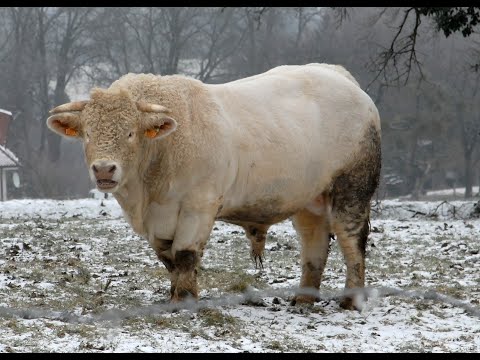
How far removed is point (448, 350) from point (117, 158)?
2798mm

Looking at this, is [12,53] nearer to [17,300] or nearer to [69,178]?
[69,178]

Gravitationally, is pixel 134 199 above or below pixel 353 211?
above

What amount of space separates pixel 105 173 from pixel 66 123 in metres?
0.70

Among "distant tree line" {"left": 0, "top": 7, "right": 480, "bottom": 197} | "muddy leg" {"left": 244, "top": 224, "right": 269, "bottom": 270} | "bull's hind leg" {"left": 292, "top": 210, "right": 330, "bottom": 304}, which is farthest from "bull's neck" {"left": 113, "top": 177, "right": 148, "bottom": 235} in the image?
"distant tree line" {"left": 0, "top": 7, "right": 480, "bottom": 197}

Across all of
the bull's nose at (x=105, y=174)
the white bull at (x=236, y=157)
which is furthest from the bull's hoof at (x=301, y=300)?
the bull's nose at (x=105, y=174)

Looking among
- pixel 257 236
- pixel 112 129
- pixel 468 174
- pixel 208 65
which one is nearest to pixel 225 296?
pixel 257 236

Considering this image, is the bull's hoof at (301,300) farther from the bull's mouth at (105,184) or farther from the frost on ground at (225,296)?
the bull's mouth at (105,184)

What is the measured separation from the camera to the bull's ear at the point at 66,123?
23.2 ft

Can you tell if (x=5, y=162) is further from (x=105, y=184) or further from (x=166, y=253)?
(x=105, y=184)

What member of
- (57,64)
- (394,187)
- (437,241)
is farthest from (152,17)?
(437,241)

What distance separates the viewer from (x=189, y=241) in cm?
731

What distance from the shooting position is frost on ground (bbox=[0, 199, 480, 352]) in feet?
20.4

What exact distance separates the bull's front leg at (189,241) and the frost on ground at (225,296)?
27 cm

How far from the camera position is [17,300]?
7.58 meters
